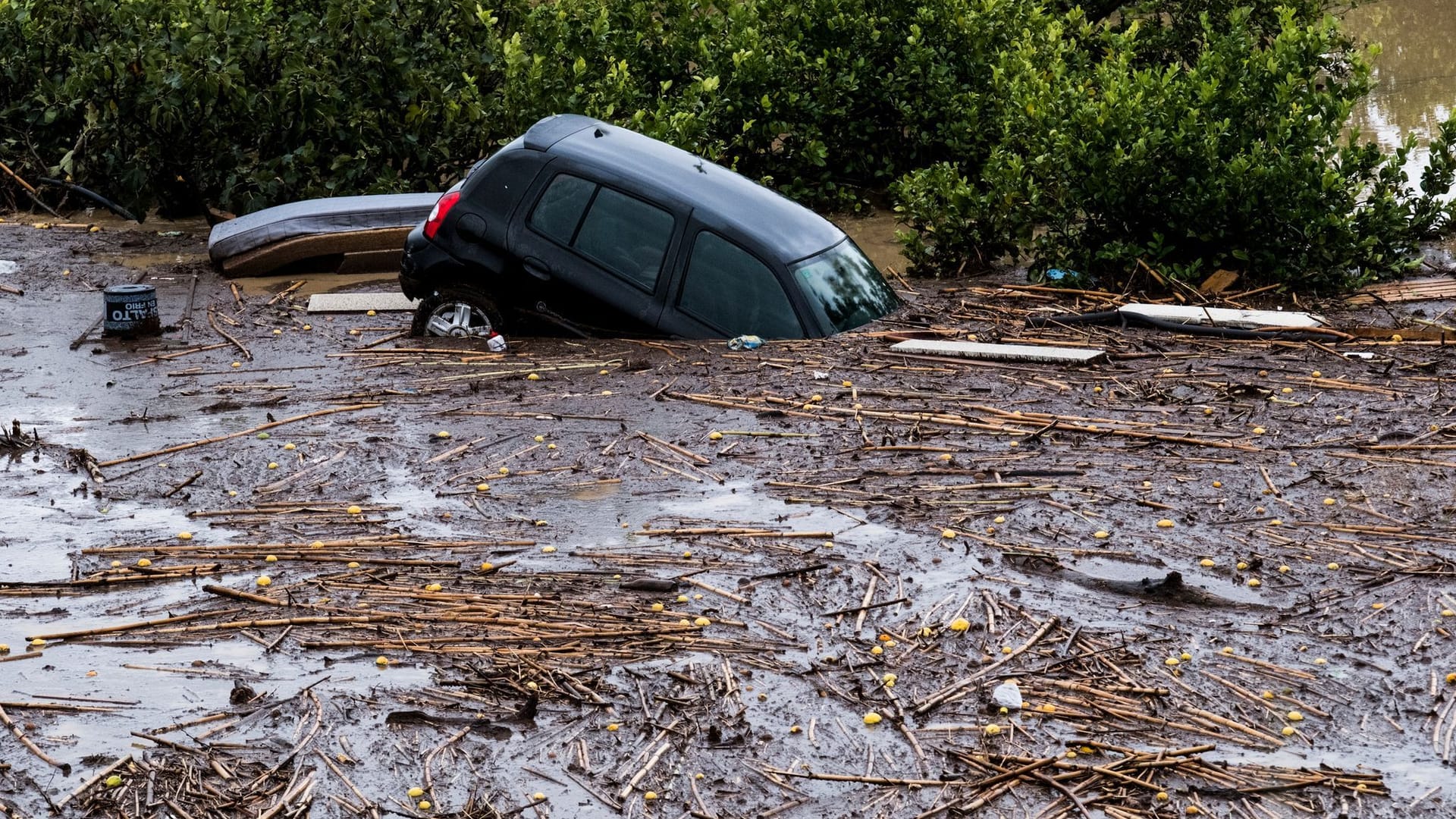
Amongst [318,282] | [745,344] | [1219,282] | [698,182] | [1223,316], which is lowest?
[318,282]

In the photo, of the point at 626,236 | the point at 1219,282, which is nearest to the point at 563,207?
the point at 626,236

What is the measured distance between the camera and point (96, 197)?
15.4 meters

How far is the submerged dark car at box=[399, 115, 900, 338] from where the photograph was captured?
970 centimetres

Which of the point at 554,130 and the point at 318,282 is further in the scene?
the point at 318,282

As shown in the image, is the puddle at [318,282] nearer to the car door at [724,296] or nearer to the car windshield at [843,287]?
the car door at [724,296]

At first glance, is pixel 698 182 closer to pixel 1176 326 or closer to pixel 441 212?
pixel 441 212

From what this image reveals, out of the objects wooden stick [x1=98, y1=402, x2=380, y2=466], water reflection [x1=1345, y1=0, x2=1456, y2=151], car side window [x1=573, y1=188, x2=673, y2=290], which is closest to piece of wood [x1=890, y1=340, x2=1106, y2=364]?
car side window [x1=573, y1=188, x2=673, y2=290]

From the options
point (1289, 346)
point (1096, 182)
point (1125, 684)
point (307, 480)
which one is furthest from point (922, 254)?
point (1125, 684)

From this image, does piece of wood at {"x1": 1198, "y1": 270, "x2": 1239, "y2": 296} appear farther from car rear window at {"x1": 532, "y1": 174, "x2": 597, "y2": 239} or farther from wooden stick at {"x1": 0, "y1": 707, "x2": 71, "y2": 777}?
wooden stick at {"x1": 0, "y1": 707, "x2": 71, "y2": 777}

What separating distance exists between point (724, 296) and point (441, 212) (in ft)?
6.60

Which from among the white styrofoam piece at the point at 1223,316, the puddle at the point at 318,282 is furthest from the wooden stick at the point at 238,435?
the white styrofoam piece at the point at 1223,316

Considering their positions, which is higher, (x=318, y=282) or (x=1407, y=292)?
(x=1407, y=292)

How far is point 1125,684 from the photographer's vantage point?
5.24 metres

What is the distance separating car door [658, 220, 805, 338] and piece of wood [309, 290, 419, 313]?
2.73 metres
